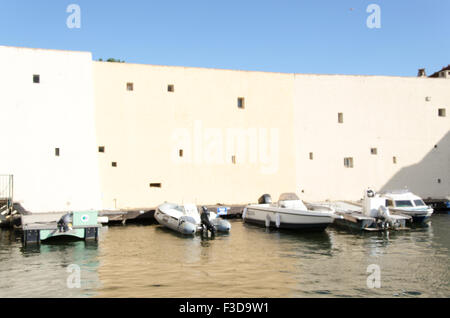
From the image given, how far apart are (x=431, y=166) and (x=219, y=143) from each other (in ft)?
41.5

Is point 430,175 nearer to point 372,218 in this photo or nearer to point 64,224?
point 372,218

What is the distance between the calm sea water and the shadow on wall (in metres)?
8.49

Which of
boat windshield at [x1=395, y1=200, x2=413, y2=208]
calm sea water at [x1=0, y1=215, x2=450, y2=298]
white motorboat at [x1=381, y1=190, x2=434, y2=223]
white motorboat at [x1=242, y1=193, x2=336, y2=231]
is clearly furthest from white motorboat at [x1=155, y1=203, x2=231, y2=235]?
boat windshield at [x1=395, y1=200, x2=413, y2=208]

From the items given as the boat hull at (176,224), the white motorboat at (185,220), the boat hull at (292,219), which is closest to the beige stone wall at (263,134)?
the boat hull at (176,224)

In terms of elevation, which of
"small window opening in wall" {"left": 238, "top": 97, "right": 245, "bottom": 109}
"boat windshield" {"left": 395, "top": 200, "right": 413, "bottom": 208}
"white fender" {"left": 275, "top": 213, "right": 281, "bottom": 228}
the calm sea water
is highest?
"small window opening in wall" {"left": 238, "top": 97, "right": 245, "bottom": 109}

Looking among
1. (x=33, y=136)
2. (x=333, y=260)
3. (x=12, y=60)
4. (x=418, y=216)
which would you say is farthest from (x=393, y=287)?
(x=12, y=60)

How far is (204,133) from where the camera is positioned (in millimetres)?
21328

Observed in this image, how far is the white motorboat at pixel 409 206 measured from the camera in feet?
60.0

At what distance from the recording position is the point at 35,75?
1884 cm

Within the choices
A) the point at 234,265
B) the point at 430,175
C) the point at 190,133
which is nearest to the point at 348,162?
the point at 430,175

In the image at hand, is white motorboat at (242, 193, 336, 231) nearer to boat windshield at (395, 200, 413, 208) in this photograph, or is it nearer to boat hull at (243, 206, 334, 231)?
boat hull at (243, 206, 334, 231)

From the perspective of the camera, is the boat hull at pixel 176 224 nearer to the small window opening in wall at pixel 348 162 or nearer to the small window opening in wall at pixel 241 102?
the small window opening in wall at pixel 241 102

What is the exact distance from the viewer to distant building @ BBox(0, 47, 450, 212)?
Result: 18797mm

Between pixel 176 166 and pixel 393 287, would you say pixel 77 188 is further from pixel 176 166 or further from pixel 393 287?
pixel 393 287
